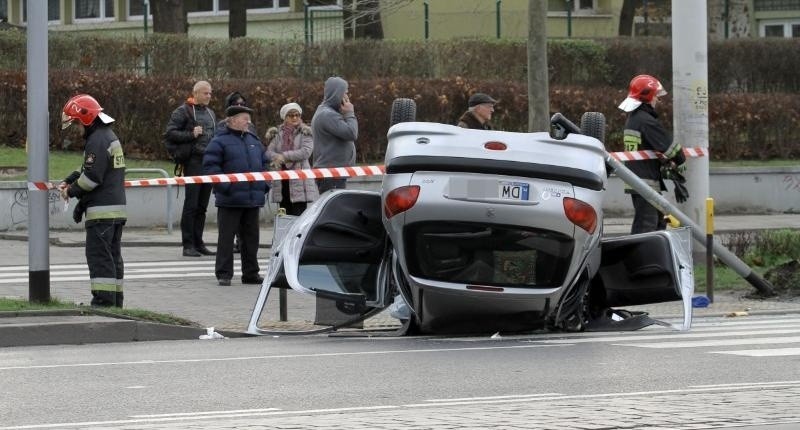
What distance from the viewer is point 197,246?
63.3ft

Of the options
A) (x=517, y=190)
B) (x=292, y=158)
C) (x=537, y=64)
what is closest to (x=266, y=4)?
(x=537, y=64)

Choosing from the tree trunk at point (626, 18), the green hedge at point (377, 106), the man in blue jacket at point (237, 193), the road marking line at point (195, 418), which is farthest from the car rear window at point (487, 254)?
the tree trunk at point (626, 18)

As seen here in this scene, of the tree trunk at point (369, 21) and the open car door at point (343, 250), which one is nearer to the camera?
the open car door at point (343, 250)

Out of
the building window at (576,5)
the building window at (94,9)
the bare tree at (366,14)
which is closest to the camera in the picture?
the bare tree at (366,14)

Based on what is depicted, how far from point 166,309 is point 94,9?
3316 cm

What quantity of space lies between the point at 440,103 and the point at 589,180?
1623cm

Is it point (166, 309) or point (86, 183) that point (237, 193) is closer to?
point (166, 309)

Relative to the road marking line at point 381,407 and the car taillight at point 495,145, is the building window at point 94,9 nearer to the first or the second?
the car taillight at point 495,145

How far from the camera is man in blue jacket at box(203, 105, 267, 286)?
16.2 metres

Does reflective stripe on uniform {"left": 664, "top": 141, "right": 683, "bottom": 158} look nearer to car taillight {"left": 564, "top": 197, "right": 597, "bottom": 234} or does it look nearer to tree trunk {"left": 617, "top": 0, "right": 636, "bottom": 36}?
car taillight {"left": 564, "top": 197, "right": 597, "bottom": 234}

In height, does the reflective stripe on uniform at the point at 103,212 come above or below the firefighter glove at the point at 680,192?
below

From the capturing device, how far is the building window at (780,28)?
2052 inches

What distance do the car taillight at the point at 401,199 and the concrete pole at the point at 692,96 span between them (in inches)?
262

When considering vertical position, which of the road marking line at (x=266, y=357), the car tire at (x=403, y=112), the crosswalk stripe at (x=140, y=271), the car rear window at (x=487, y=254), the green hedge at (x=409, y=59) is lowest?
the road marking line at (x=266, y=357)
